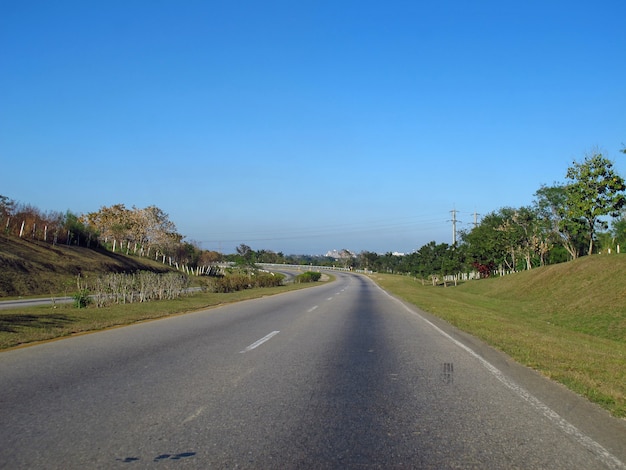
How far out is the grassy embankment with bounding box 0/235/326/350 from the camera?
13648 millimetres

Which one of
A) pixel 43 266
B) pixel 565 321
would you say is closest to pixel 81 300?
pixel 43 266

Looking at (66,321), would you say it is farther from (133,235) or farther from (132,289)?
(133,235)

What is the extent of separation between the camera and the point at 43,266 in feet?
120

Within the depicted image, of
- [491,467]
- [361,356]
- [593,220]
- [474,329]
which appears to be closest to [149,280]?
[474,329]

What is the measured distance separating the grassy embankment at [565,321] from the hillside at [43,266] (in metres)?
23.1

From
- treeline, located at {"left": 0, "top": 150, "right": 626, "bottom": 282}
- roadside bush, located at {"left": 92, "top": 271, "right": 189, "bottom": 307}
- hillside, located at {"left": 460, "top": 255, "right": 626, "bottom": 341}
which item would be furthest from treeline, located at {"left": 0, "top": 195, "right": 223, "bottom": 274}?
hillside, located at {"left": 460, "top": 255, "right": 626, "bottom": 341}

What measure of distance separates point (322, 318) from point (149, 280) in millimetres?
11288

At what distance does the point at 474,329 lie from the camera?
51.7ft

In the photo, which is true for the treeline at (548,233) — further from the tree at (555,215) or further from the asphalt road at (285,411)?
the asphalt road at (285,411)

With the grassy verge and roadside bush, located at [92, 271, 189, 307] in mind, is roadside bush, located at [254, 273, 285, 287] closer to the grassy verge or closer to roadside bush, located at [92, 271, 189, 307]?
roadside bush, located at [92, 271, 189, 307]

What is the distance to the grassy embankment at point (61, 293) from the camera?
44.8 ft

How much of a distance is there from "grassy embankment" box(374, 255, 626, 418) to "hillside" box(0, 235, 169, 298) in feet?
75.7

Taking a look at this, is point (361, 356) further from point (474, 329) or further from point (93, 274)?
point (93, 274)

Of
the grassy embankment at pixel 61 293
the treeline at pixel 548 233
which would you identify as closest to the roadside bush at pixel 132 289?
the grassy embankment at pixel 61 293
